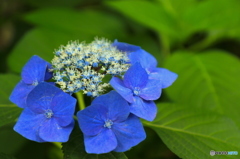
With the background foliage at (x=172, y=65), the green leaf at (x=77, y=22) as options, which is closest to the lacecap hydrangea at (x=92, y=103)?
the background foliage at (x=172, y=65)

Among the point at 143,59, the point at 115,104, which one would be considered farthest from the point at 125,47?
the point at 115,104

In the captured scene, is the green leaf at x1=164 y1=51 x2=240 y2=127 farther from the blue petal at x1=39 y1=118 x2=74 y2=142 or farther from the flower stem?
the blue petal at x1=39 y1=118 x2=74 y2=142

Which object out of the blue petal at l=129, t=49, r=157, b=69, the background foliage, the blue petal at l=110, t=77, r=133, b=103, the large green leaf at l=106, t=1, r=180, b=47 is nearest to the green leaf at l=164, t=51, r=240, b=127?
the background foliage

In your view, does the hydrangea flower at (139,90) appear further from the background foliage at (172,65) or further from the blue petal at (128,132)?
the background foliage at (172,65)

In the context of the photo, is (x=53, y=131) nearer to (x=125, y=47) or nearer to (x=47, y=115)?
(x=47, y=115)

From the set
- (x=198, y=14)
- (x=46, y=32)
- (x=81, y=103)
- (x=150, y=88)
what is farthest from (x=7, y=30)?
(x=150, y=88)

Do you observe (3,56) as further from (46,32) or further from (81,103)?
(81,103)
